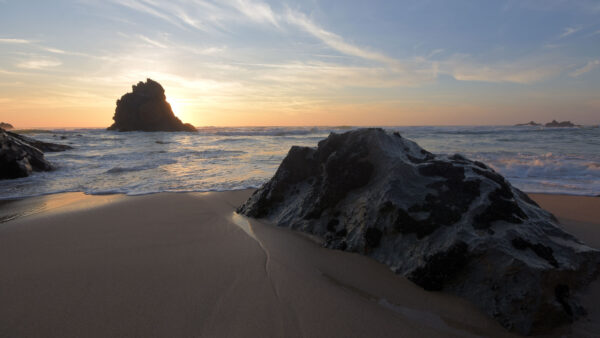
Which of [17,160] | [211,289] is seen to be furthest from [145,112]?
[211,289]

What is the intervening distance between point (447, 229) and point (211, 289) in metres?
1.56

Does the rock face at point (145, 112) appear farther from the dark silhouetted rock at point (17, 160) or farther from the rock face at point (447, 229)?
the rock face at point (447, 229)

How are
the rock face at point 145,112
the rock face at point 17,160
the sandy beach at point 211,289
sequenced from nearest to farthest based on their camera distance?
the sandy beach at point 211,289 → the rock face at point 17,160 → the rock face at point 145,112

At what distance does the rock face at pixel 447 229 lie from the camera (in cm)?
160

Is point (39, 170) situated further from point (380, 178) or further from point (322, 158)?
point (380, 178)

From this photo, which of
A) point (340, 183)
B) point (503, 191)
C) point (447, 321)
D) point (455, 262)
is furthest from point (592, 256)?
point (340, 183)

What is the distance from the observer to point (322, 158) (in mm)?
3344

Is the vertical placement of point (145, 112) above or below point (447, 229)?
above

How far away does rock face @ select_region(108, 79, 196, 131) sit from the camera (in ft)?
180

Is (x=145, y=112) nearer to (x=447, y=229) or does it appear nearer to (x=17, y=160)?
(x=17, y=160)

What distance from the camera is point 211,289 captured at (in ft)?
6.42

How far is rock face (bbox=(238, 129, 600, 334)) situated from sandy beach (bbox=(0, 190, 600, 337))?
0.11 m

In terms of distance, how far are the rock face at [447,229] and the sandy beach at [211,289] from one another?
106mm

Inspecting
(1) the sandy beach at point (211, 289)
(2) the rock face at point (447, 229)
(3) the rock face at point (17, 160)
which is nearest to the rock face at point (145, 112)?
(3) the rock face at point (17, 160)
